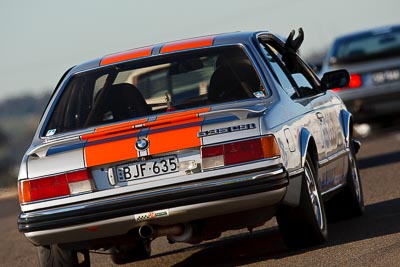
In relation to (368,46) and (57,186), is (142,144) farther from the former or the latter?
(368,46)

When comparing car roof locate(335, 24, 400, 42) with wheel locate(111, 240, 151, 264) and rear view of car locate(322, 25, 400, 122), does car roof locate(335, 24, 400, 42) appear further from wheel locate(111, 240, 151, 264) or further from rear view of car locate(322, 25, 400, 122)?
wheel locate(111, 240, 151, 264)

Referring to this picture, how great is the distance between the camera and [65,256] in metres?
8.00

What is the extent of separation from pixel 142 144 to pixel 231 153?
0.53 meters

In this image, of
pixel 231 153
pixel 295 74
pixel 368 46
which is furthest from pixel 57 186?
pixel 368 46

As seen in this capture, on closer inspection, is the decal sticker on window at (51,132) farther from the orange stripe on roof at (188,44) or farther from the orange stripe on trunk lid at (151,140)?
the orange stripe on roof at (188,44)

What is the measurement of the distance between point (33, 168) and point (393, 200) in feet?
13.9

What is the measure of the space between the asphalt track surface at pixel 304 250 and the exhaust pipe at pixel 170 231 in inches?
21.8

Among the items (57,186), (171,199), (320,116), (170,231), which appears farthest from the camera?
(320,116)

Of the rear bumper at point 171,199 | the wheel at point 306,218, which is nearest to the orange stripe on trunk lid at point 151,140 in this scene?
the rear bumper at point 171,199

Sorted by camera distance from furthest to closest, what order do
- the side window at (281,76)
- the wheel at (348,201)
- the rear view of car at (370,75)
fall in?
the rear view of car at (370,75)
the wheel at (348,201)
the side window at (281,76)

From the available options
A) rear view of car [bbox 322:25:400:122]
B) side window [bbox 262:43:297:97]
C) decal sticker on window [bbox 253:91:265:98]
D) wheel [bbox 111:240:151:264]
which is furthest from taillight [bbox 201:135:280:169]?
rear view of car [bbox 322:25:400:122]

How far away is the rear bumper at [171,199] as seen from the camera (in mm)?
7508

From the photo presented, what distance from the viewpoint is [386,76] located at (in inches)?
715

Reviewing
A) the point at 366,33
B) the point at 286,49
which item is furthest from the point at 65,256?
the point at 366,33
